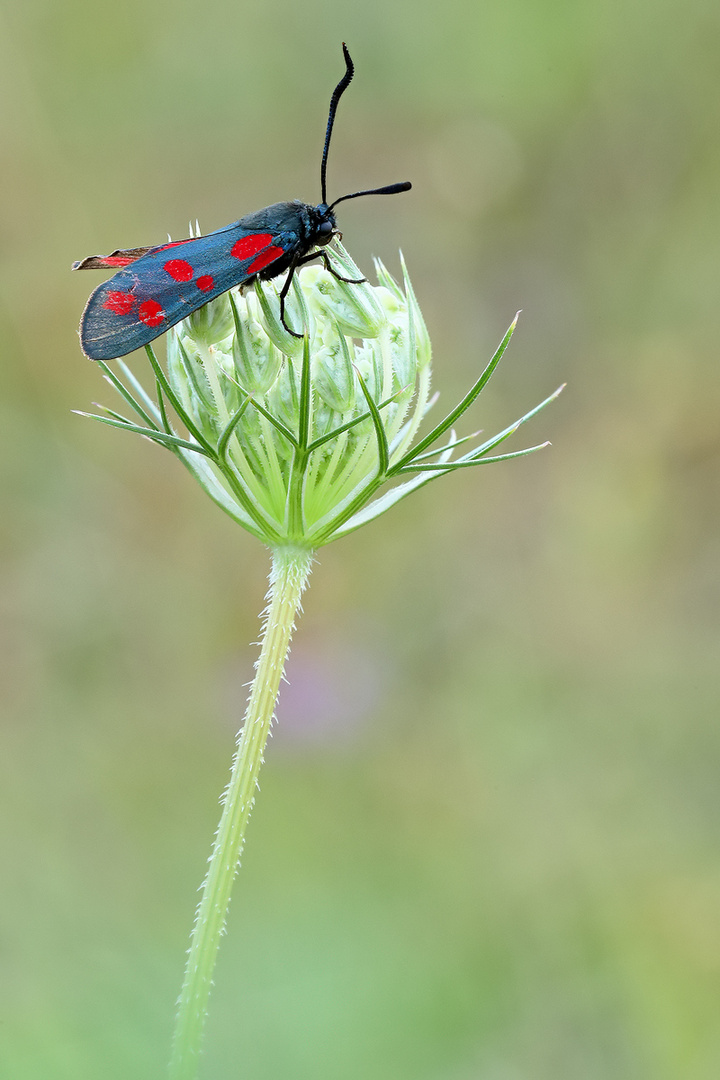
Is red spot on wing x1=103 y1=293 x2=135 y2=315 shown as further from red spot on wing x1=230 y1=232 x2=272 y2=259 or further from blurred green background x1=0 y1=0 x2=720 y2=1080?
blurred green background x1=0 y1=0 x2=720 y2=1080

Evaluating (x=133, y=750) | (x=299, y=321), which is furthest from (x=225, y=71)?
(x=299, y=321)

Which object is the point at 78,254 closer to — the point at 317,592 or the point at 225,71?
the point at 225,71

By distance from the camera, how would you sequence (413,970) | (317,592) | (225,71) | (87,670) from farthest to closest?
(225,71) < (317,592) < (87,670) < (413,970)

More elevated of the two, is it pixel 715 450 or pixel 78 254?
pixel 78 254

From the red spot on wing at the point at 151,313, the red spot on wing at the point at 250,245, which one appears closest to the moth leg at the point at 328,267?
the red spot on wing at the point at 250,245

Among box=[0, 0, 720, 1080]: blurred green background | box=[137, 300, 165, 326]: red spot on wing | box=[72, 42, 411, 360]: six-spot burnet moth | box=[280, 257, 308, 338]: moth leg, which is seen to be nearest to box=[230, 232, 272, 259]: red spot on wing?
box=[72, 42, 411, 360]: six-spot burnet moth

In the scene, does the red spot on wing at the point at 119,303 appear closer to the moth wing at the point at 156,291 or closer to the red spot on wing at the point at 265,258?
the moth wing at the point at 156,291

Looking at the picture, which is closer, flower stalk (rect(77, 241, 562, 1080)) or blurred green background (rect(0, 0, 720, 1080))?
flower stalk (rect(77, 241, 562, 1080))
